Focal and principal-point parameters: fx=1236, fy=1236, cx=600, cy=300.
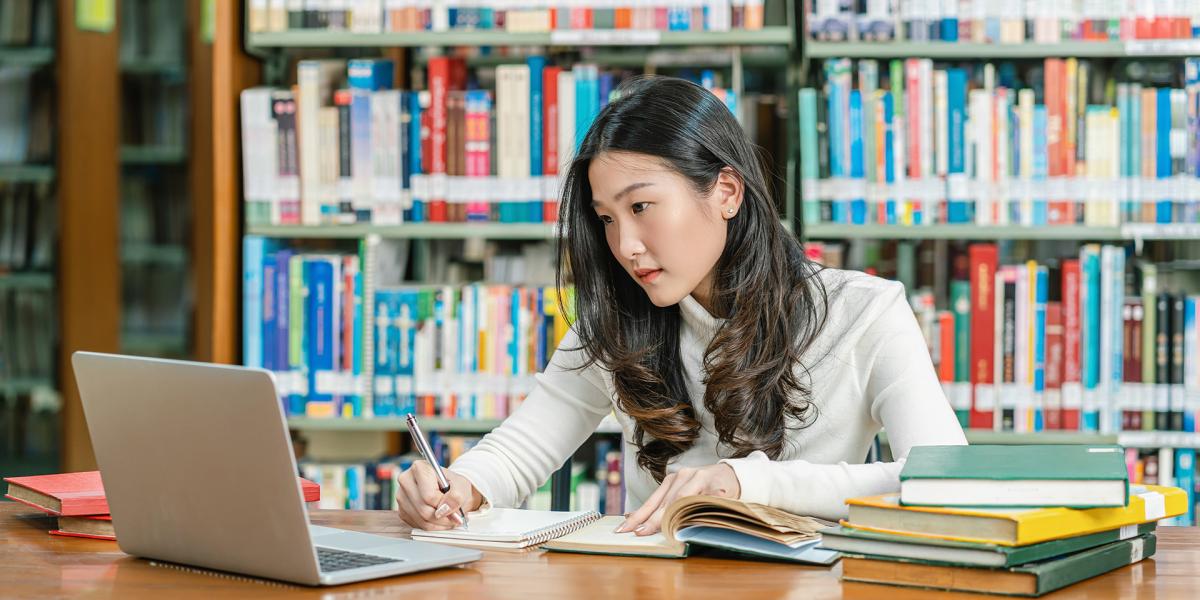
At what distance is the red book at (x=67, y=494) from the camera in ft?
4.29

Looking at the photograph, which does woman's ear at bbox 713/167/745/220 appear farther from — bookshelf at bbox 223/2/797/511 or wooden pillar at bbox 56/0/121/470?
wooden pillar at bbox 56/0/121/470

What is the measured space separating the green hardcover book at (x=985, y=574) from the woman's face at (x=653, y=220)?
514mm

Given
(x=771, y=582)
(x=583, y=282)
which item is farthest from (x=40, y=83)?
(x=771, y=582)

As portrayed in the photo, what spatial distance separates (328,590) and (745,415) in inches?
26.3

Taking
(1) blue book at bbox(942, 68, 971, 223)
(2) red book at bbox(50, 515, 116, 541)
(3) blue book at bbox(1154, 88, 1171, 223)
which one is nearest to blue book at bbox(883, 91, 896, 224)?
(1) blue book at bbox(942, 68, 971, 223)

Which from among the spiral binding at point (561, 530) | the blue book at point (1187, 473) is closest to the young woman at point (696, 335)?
the spiral binding at point (561, 530)

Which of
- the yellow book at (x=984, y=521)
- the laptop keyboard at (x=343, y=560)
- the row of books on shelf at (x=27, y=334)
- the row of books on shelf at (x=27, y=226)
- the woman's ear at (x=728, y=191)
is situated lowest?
the row of books on shelf at (x=27, y=334)

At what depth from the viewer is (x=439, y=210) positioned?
255 centimetres

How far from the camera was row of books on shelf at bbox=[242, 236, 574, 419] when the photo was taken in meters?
2.55

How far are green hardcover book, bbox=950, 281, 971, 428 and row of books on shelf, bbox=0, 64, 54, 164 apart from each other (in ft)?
8.72

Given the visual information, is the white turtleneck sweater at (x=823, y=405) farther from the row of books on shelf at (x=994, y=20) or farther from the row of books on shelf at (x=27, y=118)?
the row of books on shelf at (x=27, y=118)

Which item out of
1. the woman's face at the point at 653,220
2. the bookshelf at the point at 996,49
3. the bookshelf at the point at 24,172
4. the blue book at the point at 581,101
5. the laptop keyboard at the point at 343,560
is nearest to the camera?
the laptop keyboard at the point at 343,560

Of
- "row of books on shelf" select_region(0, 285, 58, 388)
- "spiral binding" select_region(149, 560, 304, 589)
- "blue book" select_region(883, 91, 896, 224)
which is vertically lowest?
"row of books on shelf" select_region(0, 285, 58, 388)

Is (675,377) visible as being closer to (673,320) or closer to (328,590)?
(673,320)
